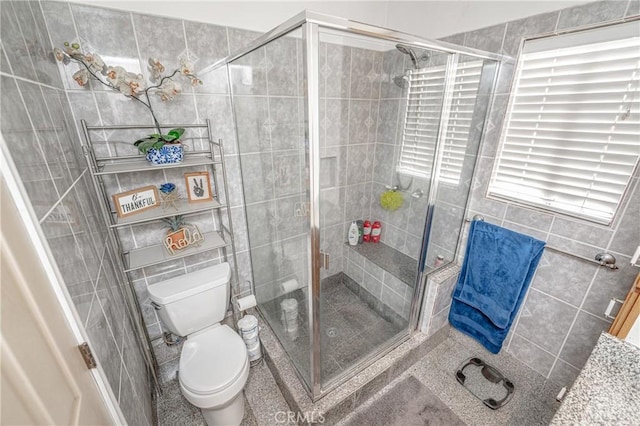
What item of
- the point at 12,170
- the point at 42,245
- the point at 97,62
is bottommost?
the point at 42,245

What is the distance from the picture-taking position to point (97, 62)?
45.3 inches

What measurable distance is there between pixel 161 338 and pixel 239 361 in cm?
69

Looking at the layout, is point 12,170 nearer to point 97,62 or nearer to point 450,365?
point 97,62

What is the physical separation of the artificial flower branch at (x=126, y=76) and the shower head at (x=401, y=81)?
1.36 meters

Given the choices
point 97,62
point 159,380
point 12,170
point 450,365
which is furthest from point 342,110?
point 159,380

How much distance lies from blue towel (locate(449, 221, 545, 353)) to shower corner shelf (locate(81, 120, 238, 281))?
5.34 feet

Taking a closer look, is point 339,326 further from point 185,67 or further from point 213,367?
point 185,67

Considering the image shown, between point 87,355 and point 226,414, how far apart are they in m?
0.97

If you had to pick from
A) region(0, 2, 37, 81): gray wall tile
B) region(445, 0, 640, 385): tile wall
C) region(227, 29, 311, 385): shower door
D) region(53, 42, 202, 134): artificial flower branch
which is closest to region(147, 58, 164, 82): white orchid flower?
region(53, 42, 202, 134): artificial flower branch

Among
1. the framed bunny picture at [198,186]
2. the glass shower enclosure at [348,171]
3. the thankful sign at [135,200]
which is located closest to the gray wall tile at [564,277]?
the glass shower enclosure at [348,171]

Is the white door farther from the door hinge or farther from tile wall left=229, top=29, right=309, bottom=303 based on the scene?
tile wall left=229, top=29, right=309, bottom=303

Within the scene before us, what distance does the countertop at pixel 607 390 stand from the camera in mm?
785

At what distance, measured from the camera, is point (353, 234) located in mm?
2303

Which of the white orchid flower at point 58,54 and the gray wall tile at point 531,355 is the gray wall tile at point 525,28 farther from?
the white orchid flower at point 58,54
